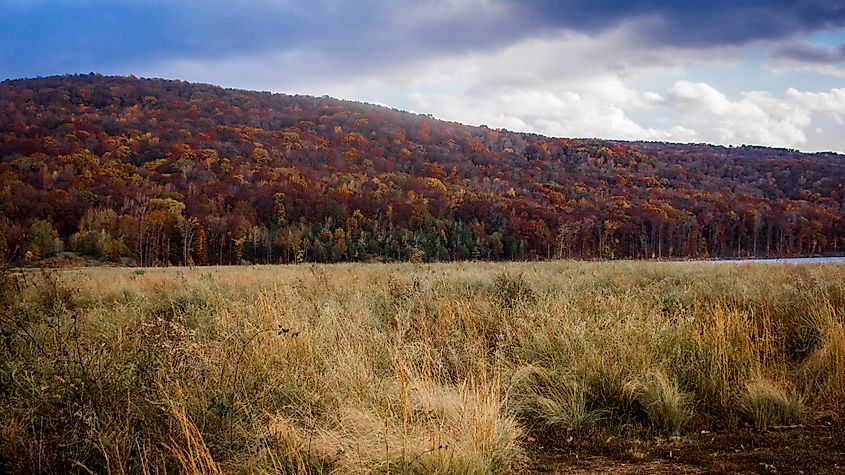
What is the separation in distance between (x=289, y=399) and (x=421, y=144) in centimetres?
10685

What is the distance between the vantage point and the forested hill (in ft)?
189

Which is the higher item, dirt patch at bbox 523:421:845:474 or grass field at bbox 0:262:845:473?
grass field at bbox 0:262:845:473

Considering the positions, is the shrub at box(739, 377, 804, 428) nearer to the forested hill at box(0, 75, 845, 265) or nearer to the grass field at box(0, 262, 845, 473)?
the grass field at box(0, 262, 845, 473)

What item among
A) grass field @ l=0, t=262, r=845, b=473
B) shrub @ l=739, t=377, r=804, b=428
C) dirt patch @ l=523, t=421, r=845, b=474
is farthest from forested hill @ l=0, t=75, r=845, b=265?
dirt patch @ l=523, t=421, r=845, b=474

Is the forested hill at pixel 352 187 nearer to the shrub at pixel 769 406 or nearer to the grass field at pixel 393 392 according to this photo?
the grass field at pixel 393 392

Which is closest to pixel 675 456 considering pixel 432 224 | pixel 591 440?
pixel 591 440

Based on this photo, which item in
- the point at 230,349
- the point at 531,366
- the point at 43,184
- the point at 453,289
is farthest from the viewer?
the point at 43,184

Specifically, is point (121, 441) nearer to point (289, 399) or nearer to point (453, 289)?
point (289, 399)

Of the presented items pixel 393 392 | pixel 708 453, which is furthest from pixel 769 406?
pixel 393 392

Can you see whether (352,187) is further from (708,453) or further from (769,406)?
(708,453)

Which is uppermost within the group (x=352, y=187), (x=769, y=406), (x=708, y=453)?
(x=352, y=187)

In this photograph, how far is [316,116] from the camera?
116m

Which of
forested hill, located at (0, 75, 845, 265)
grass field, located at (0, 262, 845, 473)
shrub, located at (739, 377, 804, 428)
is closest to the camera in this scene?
grass field, located at (0, 262, 845, 473)

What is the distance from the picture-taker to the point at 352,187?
82.2 metres
